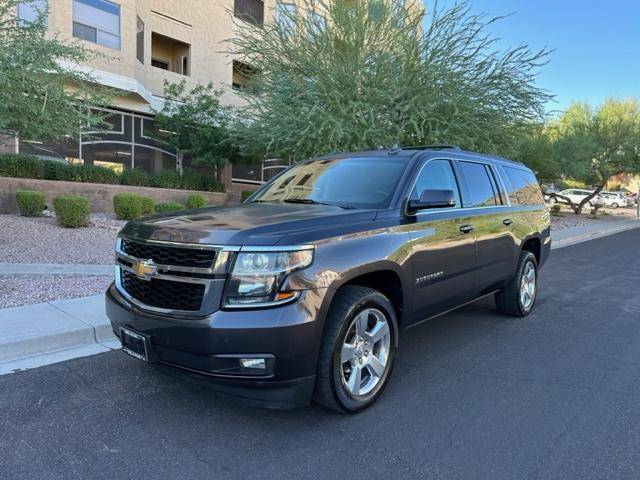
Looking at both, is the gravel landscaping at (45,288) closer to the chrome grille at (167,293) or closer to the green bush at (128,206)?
the chrome grille at (167,293)

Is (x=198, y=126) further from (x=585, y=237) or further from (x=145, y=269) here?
(x=145, y=269)

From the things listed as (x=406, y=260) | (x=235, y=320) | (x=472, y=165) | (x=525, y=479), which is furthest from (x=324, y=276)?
(x=472, y=165)

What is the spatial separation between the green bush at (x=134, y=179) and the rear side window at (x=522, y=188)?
45.6ft

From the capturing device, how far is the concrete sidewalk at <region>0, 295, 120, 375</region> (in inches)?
183

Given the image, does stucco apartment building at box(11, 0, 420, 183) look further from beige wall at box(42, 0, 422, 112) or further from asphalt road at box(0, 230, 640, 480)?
asphalt road at box(0, 230, 640, 480)

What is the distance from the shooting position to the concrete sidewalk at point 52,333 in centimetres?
466

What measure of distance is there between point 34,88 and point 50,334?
3.84 meters

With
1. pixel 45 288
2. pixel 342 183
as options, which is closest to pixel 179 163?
pixel 45 288

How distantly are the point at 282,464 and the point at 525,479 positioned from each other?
139 cm

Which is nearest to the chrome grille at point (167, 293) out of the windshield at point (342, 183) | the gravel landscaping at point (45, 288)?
the windshield at point (342, 183)

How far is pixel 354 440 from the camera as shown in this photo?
10.8ft

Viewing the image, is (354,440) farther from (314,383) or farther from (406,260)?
(406,260)

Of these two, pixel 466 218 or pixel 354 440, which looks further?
pixel 466 218

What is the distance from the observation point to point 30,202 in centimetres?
1308
